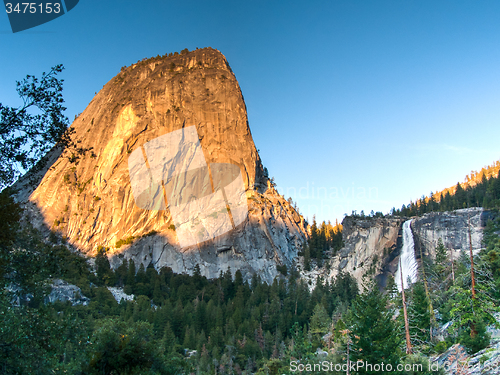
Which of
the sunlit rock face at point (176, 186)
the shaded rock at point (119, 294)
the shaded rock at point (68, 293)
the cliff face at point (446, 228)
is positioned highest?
the sunlit rock face at point (176, 186)

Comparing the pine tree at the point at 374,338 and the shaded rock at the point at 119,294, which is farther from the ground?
the pine tree at the point at 374,338

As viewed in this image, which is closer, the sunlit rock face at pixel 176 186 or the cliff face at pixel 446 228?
the cliff face at pixel 446 228

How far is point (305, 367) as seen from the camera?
33.7 metres

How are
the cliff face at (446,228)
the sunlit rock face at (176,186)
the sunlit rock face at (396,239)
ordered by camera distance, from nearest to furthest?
the cliff face at (446,228) < the sunlit rock face at (396,239) < the sunlit rock face at (176,186)

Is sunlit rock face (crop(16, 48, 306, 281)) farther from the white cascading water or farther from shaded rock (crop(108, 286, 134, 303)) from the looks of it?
the white cascading water

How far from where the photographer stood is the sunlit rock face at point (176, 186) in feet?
387

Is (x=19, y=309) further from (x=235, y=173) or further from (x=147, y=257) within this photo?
(x=235, y=173)

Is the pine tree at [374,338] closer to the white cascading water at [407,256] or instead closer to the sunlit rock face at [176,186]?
the white cascading water at [407,256]

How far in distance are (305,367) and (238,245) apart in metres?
85.6

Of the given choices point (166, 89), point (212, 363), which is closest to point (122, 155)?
point (166, 89)

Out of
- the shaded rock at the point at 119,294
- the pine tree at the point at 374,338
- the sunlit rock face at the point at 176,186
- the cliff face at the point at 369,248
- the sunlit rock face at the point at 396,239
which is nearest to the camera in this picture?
the pine tree at the point at 374,338

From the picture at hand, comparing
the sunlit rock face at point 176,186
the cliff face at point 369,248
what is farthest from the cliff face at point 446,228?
the sunlit rock face at point 176,186

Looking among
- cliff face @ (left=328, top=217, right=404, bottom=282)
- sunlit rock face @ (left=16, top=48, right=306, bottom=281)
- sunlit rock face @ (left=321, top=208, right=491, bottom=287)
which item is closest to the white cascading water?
sunlit rock face @ (left=321, top=208, right=491, bottom=287)

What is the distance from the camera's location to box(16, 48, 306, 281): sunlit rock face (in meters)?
118
